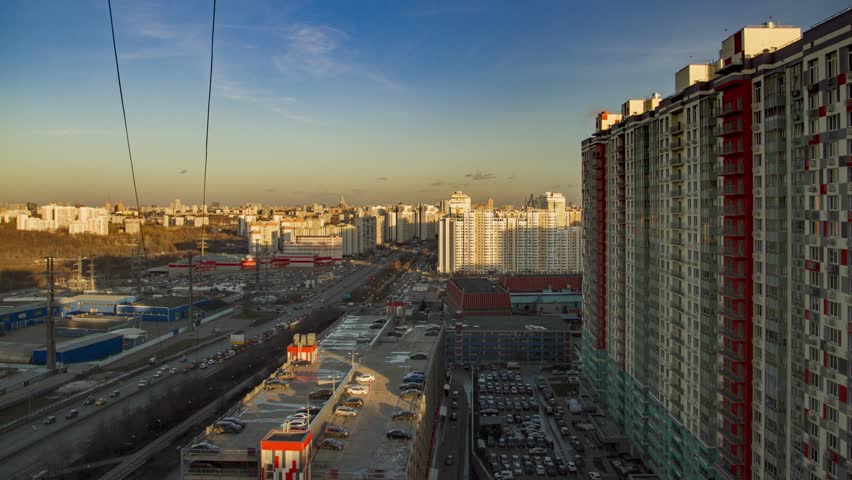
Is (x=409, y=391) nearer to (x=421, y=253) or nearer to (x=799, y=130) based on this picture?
(x=799, y=130)

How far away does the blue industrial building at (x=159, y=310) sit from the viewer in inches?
595

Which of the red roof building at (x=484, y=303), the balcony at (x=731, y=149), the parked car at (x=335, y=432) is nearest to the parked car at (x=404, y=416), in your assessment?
the parked car at (x=335, y=432)

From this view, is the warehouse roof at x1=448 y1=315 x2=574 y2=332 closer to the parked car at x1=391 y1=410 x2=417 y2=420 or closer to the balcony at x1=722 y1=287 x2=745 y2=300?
the parked car at x1=391 y1=410 x2=417 y2=420

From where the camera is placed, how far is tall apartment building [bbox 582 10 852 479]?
11.6 ft

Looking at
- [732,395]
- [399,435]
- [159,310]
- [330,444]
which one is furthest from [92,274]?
[732,395]

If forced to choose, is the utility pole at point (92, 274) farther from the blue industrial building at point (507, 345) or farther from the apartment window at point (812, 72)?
the apartment window at point (812, 72)

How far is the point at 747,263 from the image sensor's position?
4570 mm

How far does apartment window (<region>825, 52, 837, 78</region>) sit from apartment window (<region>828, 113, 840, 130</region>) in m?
0.25

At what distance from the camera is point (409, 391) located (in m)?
6.31

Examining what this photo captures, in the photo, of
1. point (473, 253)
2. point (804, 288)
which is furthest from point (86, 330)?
point (473, 253)

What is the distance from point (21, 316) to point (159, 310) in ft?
9.98

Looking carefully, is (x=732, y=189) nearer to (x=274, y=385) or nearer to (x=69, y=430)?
(x=274, y=385)

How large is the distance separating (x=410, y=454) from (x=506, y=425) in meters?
4.46

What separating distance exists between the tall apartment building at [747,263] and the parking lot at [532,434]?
0.77 meters
